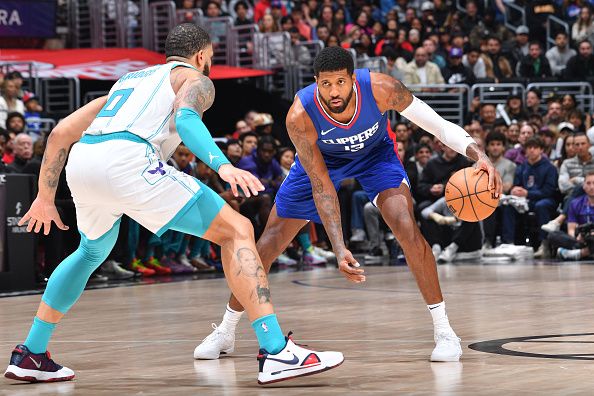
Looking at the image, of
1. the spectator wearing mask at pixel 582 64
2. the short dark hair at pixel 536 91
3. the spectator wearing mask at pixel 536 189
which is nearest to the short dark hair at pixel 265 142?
the spectator wearing mask at pixel 536 189

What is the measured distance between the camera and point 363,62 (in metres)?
19.3

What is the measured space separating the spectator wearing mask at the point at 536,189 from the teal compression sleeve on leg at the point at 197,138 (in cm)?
974

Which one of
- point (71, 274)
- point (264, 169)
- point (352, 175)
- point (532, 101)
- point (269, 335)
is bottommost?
point (269, 335)

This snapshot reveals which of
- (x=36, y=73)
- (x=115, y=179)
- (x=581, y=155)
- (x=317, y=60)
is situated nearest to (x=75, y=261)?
(x=115, y=179)

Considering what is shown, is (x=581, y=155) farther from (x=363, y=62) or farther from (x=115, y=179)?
(x=115, y=179)

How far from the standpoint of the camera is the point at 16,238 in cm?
1123

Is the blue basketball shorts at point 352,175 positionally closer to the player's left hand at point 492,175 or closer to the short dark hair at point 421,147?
the player's left hand at point 492,175

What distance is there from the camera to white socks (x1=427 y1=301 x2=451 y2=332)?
6.30 metres

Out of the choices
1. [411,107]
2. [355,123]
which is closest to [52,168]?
[355,123]

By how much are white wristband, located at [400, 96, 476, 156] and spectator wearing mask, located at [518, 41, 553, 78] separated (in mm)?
12999

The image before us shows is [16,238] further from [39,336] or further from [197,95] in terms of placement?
[197,95]

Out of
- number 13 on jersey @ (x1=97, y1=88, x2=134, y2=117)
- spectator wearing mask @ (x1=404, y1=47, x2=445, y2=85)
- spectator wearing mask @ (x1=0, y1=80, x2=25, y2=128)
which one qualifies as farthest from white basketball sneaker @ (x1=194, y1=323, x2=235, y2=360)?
spectator wearing mask @ (x1=404, y1=47, x2=445, y2=85)

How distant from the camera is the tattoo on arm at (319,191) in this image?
21.1 feet

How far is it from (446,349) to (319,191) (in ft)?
3.76
